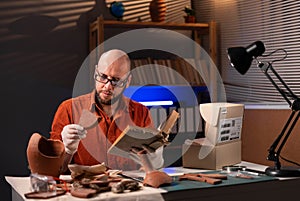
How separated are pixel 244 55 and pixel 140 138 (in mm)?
698

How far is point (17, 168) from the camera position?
139 inches

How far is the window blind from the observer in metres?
3.15

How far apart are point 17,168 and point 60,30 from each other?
1.18m

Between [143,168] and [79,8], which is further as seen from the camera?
[79,8]

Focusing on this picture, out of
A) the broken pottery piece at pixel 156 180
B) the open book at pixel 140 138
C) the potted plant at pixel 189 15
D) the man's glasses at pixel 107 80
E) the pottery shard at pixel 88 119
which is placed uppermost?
the potted plant at pixel 189 15

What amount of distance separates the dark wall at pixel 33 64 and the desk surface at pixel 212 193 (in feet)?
4.83

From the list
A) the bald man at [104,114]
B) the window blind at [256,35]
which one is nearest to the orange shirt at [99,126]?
the bald man at [104,114]

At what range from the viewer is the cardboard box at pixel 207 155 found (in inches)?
93.0

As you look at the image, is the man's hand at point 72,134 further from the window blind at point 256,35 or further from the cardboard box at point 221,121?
the window blind at point 256,35

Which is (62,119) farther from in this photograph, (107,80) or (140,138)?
(140,138)

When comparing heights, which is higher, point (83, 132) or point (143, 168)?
point (83, 132)

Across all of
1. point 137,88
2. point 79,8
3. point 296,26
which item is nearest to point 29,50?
point 79,8

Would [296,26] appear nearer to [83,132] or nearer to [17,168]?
[83,132]

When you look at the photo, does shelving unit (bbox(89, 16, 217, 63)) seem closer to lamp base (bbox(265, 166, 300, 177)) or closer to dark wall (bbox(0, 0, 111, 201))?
dark wall (bbox(0, 0, 111, 201))
